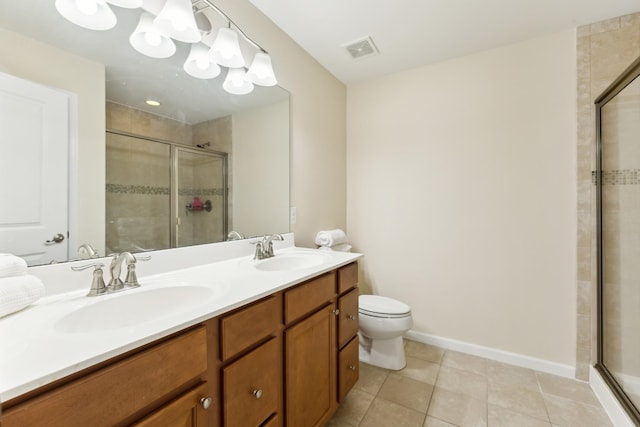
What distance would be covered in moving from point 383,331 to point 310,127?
1.57 m

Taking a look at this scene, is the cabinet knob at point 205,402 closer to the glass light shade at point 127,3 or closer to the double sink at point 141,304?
the double sink at point 141,304

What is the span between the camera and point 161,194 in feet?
3.97

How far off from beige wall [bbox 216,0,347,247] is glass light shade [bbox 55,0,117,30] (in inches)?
25.5

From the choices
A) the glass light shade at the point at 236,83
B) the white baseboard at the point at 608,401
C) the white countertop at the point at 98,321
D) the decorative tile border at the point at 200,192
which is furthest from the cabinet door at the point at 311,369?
the white baseboard at the point at 608,401

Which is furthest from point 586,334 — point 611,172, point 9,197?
point 9,197

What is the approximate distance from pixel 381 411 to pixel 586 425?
1040 mm

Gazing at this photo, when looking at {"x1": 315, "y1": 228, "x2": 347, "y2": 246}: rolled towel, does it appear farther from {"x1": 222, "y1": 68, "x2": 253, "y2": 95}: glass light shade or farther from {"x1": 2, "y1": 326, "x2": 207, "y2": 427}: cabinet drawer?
{"x1": 2, "y1": 326, "x2": 207, "y2": 427}: cabinet drawer

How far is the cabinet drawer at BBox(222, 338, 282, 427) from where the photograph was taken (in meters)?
0.81

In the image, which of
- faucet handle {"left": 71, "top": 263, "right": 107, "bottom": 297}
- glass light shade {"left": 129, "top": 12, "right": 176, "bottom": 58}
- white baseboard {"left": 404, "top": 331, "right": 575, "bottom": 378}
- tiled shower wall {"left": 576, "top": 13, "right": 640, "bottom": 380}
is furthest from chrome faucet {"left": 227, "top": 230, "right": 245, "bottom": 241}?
tiled shower wall {"left": 576, "top": 13, "right": 640, "bottom": 380}

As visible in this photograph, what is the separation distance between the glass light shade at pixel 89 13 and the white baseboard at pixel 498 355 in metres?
2.68

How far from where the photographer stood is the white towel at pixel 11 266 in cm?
73

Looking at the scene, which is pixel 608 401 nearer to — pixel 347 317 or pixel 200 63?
pixel 347 317

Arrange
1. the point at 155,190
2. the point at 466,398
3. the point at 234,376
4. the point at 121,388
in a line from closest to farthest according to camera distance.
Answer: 1. the point at 121,388
2. the point at 234,376
3. the point at 155,190
4. the point at 466,398

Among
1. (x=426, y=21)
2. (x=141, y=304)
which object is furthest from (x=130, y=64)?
(x=426, y=21)
